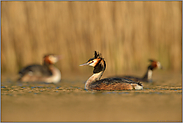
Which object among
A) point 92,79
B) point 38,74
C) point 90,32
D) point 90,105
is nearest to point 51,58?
point 38,74

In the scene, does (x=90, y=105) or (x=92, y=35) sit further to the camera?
(x=92, y=35)

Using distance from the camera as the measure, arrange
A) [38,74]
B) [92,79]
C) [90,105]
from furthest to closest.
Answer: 1. [38,74]
2. [92,79]
3. [90,105]

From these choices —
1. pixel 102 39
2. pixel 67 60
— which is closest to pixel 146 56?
pixel 102 39

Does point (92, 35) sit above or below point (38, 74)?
above

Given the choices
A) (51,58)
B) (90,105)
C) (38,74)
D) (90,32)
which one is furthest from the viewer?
(90,32)

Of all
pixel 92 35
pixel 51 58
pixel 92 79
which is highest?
pixel 92 35

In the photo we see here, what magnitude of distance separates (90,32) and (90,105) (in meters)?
6.11

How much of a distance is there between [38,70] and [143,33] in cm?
433

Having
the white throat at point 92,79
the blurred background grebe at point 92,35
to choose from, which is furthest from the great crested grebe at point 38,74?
the white throat at point 92,79

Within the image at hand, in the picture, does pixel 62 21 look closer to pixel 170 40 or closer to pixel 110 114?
pixel 170 40

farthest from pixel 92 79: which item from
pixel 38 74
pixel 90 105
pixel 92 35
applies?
pixel 92 35

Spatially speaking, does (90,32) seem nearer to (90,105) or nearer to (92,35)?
(92,35)

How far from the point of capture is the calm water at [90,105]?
497 centimetres

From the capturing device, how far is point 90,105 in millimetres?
5840
